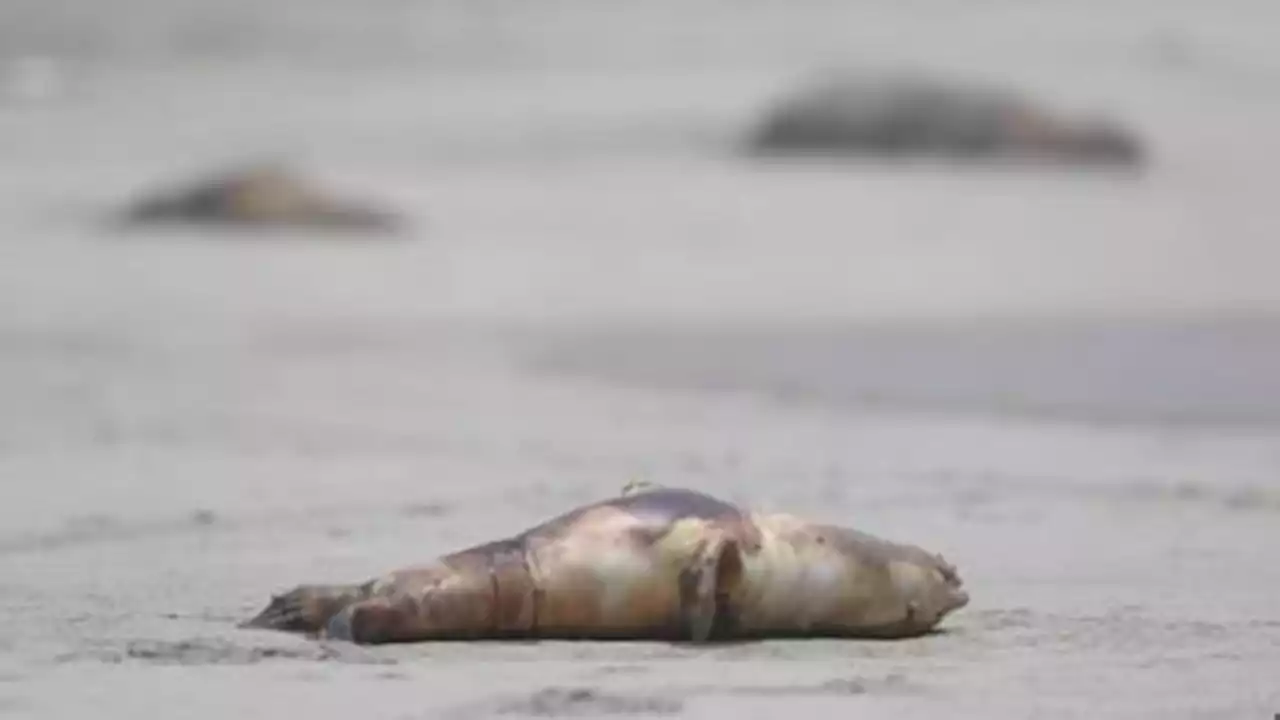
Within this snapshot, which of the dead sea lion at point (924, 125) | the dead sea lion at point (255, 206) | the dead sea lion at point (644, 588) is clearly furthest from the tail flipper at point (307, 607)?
the dead sea lion at point (924, 125)

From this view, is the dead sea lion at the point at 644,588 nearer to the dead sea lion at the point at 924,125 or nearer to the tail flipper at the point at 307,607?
the tail flipper at the point at 307,607

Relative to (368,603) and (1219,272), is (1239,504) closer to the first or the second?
(368,603)

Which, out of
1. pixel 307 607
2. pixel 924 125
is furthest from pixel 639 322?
pixel 924 125

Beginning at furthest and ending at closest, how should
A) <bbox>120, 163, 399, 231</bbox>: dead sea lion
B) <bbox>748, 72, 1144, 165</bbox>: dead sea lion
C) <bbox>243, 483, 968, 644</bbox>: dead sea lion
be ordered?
<bbox>748, 72, 1144, 165</bbox>: dead sea lion < <bbox>120, 163, 399, 231</bbox>: dead sea lion < <bbox>243, 483, 968, 644</bbox>: dead sea lion

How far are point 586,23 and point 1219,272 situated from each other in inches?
152

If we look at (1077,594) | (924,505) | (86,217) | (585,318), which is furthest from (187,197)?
(1077,594)

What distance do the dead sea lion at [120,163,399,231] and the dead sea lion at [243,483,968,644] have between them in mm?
4804

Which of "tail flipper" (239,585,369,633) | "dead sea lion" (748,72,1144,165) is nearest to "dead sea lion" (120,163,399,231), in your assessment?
"dead sea lion" (748,72,1144,165)

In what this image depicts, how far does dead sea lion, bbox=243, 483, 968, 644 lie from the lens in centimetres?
250

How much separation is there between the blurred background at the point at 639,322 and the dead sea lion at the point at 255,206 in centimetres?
2

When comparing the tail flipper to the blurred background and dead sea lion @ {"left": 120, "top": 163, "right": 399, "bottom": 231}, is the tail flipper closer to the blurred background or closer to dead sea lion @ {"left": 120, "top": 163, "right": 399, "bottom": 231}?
the blurred background

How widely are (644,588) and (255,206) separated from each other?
5.16 m

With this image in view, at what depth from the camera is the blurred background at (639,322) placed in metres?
2.60

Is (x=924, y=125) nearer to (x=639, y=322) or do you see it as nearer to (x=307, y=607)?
(x=639, y=322)
